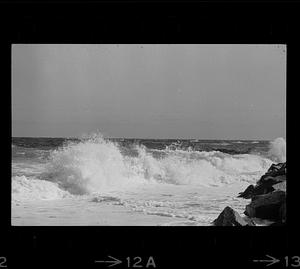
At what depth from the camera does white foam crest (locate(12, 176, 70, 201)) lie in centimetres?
414

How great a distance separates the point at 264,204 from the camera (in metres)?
4.06

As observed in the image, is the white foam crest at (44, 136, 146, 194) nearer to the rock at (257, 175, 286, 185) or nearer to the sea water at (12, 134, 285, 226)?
the sea water at (12, 134, 285, 226)

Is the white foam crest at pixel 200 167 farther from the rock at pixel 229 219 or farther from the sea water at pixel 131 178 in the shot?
the rock at pixel 229 219

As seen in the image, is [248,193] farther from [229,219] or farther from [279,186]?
[229,219]

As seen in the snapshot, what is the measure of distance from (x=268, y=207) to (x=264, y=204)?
42 millimetres

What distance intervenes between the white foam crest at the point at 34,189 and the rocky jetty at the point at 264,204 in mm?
1445
